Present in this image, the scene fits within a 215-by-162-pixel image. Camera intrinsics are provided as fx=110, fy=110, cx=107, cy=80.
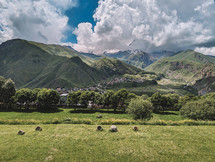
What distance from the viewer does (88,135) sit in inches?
853

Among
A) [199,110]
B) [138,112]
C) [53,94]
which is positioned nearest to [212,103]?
[199,110]

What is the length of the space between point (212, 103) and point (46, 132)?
220 feet

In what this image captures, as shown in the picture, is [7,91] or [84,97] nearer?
[7,91]

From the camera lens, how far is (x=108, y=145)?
727 inches

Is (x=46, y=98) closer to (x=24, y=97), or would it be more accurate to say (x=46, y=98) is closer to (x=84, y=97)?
(x=24, y=97)

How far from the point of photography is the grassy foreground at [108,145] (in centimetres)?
1570

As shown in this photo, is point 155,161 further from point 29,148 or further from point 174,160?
point 29,148

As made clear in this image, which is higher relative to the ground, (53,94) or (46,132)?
(53,94)

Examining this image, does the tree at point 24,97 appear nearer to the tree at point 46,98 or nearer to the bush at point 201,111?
the tree at point 46,98

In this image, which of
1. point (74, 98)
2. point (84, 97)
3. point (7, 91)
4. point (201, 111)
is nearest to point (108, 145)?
point (201, 111)

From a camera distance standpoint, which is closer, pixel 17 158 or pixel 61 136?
pixel 17 158

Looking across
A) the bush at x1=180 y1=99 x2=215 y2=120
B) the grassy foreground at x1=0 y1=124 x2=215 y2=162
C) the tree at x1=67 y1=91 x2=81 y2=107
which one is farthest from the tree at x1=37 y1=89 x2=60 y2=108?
the bush at x1=180 y1=99 x2=215 y2=120

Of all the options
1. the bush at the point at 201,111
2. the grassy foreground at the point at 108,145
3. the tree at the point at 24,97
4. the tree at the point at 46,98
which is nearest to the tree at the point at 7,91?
the tree at the point at 24,97

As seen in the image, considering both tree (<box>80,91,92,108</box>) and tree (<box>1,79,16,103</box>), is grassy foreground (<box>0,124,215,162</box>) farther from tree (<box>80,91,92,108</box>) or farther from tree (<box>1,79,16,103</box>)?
tree (<box>1,79,16,103</box>)
